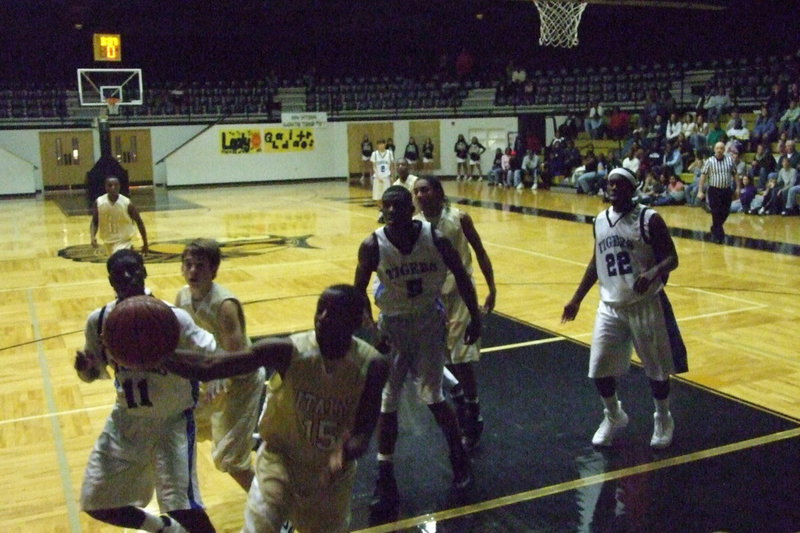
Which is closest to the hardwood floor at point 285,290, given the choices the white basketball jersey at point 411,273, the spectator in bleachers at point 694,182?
the spectator in bleachers at point 694,182

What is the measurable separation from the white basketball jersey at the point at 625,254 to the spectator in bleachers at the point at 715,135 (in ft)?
54.2

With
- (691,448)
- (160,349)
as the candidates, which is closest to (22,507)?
(160,349)

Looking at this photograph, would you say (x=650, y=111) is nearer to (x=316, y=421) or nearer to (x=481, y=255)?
(x=481, y=255)

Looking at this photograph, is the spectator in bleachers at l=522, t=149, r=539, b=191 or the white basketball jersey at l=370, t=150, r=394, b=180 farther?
the spectator in bleachers at l=522, t=149, r=539, b=191

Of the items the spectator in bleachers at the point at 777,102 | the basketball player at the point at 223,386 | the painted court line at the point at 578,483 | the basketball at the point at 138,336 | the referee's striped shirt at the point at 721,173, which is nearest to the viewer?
the basketball at the point at 138,336

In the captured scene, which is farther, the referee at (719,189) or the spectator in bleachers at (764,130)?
the spectator in bleachers at (764,130)

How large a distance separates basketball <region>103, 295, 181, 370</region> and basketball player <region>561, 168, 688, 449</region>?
2.99 metres

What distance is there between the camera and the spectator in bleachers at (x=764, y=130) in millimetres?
19344

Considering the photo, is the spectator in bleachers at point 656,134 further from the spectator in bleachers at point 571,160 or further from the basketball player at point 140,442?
the basketball player at point 140,442

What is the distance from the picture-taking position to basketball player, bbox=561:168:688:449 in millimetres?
4984

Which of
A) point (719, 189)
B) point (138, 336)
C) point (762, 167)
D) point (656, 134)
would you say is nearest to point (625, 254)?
point (138, 336)

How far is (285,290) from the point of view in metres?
10.2

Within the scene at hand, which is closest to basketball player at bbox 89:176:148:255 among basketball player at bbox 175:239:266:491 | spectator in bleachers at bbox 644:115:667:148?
basketball player at bbox 175:239:266:491

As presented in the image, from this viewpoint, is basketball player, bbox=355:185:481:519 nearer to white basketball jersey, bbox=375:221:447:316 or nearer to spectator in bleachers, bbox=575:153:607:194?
white basketball jersey, bbox=375:221:447:316
